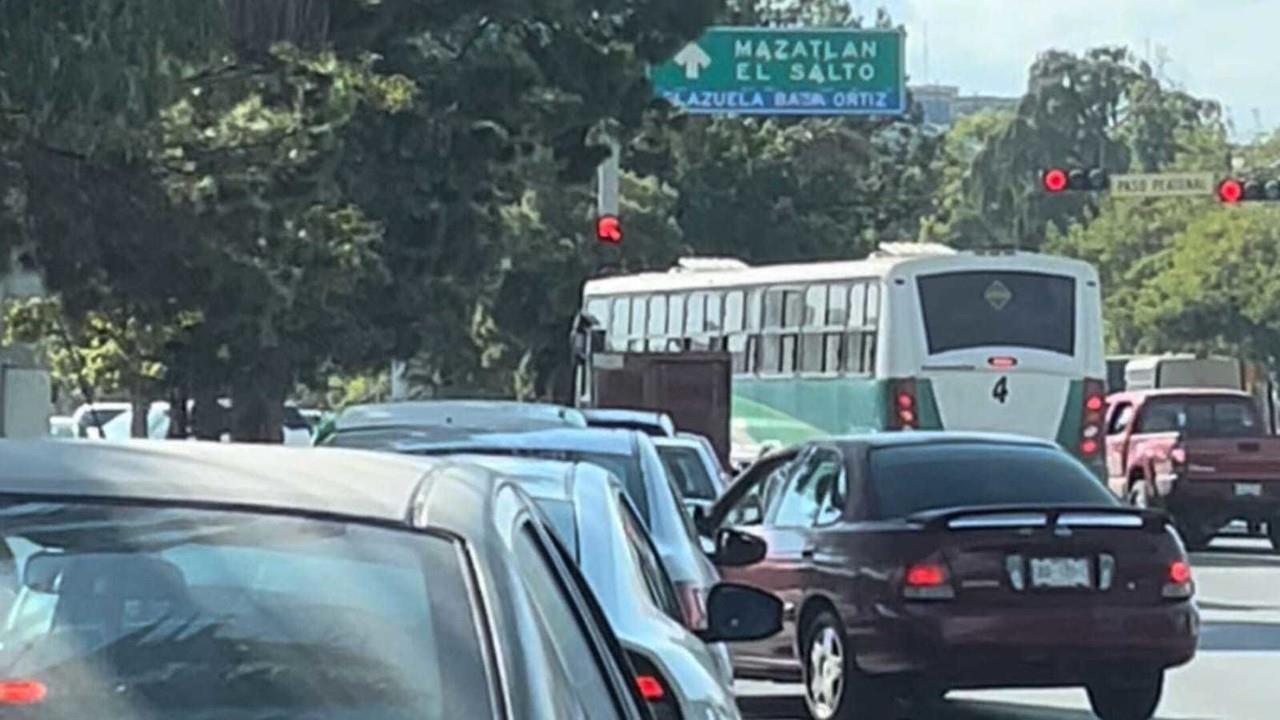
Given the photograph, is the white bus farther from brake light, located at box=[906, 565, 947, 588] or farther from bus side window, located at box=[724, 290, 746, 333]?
brake light, located at box=[906, 565, 947, 588]

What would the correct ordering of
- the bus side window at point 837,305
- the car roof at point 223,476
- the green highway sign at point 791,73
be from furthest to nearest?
the green highway sign at point 791,73
the bus side window at point 837,305
the car roof at point 223,476

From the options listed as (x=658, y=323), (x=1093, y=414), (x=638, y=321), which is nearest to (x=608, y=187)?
(x=658, y=323)

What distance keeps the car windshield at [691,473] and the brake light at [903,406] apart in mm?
15230

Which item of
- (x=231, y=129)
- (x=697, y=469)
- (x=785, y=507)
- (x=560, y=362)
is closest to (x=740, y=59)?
(x=560, y=362)

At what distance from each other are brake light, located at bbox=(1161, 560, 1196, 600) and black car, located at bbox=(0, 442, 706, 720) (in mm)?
9699

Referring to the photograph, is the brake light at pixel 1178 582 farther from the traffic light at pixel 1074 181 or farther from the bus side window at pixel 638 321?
the traffic light at pixel 1074 181

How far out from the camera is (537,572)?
16.4 ft

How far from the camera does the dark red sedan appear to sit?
1397cm

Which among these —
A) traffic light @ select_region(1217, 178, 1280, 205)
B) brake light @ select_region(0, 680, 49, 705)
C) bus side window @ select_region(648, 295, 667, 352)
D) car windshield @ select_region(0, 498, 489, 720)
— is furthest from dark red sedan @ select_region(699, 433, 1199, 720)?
traffic light @ select_region(1217, 178, 1280, 205)

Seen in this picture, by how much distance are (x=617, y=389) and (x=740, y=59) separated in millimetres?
7796

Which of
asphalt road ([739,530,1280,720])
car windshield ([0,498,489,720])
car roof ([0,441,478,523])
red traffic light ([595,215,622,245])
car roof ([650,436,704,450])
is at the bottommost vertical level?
asphalt road ([739,530,1280,720])

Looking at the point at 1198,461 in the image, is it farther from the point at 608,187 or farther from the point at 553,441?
the point at 553,441

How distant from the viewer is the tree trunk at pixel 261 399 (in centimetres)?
3194

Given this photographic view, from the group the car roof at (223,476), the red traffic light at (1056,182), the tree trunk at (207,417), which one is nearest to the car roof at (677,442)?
the car roof at (223,476)
